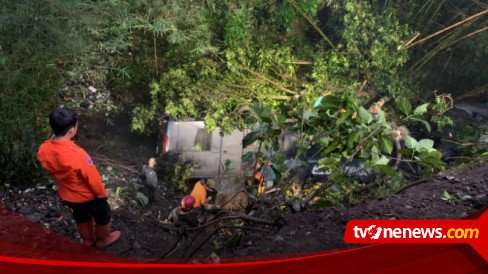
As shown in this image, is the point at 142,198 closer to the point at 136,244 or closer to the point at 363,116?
the point at 136,244

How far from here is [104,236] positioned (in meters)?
0.85

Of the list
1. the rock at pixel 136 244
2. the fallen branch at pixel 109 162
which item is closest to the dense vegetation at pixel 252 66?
the fallen branch at pixel 109 162

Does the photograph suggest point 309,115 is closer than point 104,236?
No

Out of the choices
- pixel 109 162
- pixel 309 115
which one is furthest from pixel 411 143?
pixel 109 162

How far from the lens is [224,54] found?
1.19 metres

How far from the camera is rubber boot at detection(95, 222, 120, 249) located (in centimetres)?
84

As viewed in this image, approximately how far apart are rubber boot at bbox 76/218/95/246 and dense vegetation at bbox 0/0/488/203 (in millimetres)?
163

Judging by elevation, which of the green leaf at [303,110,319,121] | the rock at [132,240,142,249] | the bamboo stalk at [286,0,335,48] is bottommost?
the rock at [132,240,142,249]

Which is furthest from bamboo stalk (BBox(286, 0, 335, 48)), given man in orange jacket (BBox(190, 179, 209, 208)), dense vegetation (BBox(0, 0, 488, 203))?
man in orange jacket (BBox(190, 179, 209, 208))

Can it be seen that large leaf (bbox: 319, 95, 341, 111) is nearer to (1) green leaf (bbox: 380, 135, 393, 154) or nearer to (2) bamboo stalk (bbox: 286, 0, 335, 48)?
(1) green leaf (bbox: 380, 135, 393, 154)

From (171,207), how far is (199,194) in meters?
0.09

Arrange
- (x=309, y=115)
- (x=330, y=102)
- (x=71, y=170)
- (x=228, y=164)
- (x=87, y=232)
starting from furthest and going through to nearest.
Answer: (x=228, y=164) < (x=309, y=115) < (x=330, y=102) < (x=87, y=232) < (x=71, y=170)

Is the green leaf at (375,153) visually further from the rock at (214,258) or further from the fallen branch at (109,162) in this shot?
the fallen branch at (109,162)

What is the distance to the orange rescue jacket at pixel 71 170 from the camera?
73 cm
